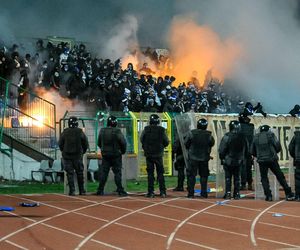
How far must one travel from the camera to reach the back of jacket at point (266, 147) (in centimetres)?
1434

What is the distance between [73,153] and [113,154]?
2.98ft

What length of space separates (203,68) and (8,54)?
15.6 meters

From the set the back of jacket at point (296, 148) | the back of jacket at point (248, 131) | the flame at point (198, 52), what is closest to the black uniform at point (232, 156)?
the back of jacket at point (296, 148)

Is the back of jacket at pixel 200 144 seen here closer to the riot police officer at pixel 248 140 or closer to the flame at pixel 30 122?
the riot police officer at pixel 248 140

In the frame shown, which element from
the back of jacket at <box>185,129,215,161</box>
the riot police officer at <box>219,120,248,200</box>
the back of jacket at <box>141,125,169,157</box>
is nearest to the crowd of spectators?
the back of jacket at <box>141,125,169,157</box>

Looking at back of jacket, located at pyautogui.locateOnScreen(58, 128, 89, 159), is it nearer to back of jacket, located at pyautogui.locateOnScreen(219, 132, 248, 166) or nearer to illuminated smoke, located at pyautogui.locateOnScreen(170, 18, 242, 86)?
back of jacket, located at pyautogui.locateOnScreen(219, 132, 248, 166)

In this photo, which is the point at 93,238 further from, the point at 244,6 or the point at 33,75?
the point at 244,6

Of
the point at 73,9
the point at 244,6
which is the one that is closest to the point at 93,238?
the point at 73,9

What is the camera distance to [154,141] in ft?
49.5

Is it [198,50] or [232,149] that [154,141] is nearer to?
[232,149]

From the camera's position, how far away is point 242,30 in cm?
3512

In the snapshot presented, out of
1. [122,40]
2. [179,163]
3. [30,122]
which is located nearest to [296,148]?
[179,163]

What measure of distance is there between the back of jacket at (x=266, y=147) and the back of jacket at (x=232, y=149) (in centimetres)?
37

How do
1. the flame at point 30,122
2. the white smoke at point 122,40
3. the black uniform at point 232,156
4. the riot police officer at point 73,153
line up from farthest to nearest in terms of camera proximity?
the white smoke at point 122,40 → the flame at point 30,122 → the riot police officer at point 73,153 → the black uniform at point 232,156
